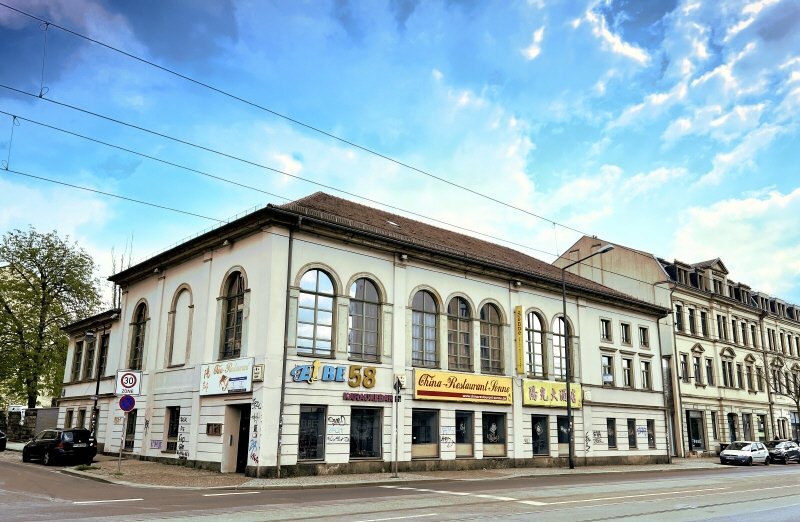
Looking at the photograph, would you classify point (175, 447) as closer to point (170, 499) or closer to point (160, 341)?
point (160, 341)

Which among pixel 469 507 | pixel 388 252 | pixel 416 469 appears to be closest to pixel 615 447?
pixel 416 469

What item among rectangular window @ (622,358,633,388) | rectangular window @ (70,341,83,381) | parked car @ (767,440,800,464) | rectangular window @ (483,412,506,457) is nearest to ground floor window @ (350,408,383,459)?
rectangular window @ (483,412,506,457)

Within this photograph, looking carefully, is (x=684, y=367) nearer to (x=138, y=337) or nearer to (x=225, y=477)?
(x=225, y=477)

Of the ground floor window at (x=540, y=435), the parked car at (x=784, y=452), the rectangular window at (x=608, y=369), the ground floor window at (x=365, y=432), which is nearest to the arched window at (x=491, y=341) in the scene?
the ground floor window at (x=540, y=435)

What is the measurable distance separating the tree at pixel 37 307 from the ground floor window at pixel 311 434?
100 ft

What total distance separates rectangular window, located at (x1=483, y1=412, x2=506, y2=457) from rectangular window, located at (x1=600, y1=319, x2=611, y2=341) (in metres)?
9.64

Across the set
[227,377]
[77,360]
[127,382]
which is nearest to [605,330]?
[227,377]

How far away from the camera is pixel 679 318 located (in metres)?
45.2

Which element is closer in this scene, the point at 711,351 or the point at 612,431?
the point at 612,431

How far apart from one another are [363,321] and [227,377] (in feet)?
18.0

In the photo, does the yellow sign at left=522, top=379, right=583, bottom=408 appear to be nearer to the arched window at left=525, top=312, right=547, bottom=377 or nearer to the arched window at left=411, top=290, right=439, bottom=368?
the arched window at left=525, top=312, right=547, bottom=377

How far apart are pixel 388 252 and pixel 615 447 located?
18.2 metres

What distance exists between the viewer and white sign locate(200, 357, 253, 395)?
71.6ft

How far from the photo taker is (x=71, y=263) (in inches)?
1809
